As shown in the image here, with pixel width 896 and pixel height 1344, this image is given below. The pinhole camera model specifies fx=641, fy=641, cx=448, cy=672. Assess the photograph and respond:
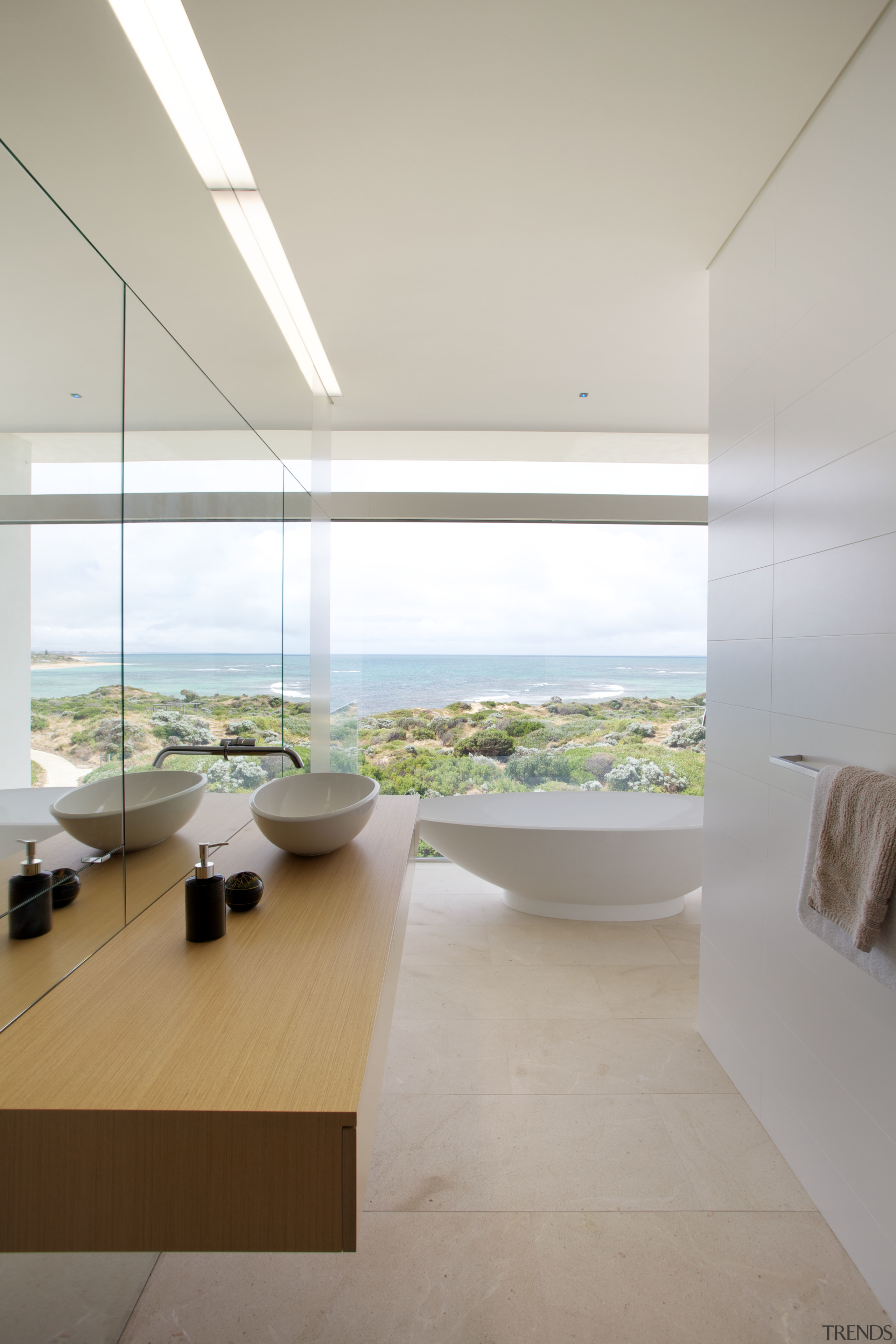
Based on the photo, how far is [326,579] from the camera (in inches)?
137

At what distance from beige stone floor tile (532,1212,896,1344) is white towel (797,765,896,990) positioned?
2.36 feet

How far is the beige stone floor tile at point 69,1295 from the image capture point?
3.11 feet

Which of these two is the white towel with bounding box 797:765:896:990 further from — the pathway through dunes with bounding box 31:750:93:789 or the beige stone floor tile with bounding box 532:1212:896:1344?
the pathway through dunes with bounding box 31:750:93:789

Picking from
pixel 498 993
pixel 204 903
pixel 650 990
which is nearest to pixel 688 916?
pixel 650 990

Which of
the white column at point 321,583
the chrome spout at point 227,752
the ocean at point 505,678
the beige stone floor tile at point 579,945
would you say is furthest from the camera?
the ocean at point 505,678

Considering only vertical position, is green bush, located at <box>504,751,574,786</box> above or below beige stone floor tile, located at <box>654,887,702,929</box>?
above

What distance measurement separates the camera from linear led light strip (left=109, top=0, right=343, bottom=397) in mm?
1366

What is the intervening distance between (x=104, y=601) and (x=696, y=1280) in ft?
6.37

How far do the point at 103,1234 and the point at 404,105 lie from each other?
2272 mm

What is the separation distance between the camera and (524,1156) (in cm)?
179

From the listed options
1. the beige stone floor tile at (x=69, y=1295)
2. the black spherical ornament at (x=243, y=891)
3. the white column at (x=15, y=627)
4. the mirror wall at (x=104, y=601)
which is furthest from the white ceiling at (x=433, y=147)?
the beige stone floor tile at (x=69, y=1295)

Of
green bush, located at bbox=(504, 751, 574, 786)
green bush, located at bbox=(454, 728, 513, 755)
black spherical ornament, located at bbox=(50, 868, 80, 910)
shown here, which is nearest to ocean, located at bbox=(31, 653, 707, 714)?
green bush, located at bbox=(454, 728, 513, 755)

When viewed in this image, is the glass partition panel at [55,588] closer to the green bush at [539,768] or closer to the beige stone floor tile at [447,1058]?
the beige stone floor tile at [447,1058]

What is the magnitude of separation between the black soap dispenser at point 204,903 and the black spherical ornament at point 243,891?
4.5 inches
